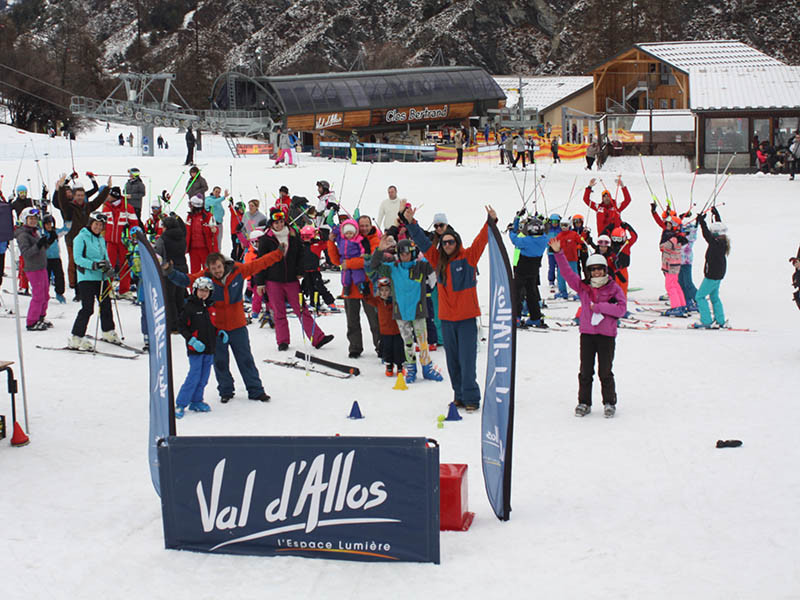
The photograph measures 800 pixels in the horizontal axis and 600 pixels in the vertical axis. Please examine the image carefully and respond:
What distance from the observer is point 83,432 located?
864cm

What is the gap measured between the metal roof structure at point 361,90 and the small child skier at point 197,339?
3409 centimetres

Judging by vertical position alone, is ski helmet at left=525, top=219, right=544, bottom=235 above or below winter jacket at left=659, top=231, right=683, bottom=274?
above

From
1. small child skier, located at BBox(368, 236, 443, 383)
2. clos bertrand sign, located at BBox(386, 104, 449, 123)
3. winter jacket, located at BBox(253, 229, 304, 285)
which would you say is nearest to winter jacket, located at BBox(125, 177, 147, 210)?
winter jacket, located at BBox(253, 229, 304, 285)

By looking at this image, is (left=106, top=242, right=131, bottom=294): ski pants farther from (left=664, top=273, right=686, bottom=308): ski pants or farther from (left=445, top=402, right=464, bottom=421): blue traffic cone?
(left=664, top=273, right=686, bottom=308): ski pants

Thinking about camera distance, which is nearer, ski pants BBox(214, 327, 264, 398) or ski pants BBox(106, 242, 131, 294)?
ski pants BBox(214, 327, 264, 398)

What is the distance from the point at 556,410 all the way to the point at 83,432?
4.29 meters

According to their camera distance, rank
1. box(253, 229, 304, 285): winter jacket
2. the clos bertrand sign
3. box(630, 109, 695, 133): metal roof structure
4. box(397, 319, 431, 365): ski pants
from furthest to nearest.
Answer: the clos bertrand sign → box(630, 109, 695, 133): metal roof structure → box(253, 229, 304, 285): winter jacket → box(397, 319, 431, 365): ski pants

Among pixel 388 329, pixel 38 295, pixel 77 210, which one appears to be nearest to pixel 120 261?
pixel 77 210

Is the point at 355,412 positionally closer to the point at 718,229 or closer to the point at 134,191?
the point at 718,229

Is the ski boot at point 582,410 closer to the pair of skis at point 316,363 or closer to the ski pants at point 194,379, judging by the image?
the pair of skis at point 316,363

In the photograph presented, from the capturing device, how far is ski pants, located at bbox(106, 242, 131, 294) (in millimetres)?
14492

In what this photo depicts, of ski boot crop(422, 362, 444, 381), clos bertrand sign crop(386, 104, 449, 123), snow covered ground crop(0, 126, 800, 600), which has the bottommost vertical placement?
snow covered ground crop(0, 126, 800, 600)

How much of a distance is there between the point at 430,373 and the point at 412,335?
1.60 feet

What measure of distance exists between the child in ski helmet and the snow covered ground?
50 centimetres
